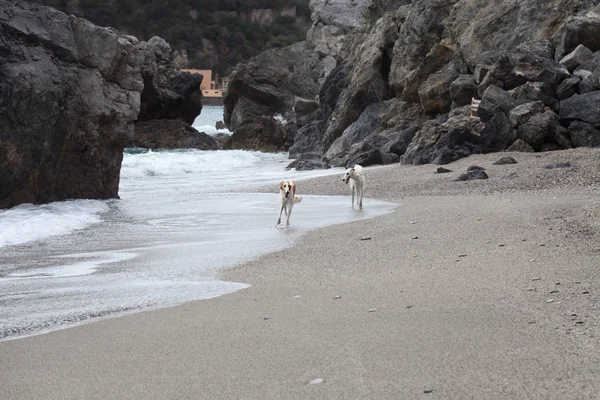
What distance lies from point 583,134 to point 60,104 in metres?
11.2

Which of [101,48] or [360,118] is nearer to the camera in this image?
[101,48]

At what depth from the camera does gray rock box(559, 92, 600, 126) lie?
55.5 feet

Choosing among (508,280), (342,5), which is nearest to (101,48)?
(508,280)

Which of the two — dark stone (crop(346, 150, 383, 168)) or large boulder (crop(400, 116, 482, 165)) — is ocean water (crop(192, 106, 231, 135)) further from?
large boulder (crop(400, 116, 482, 165))

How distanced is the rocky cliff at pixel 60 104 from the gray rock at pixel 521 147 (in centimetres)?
874

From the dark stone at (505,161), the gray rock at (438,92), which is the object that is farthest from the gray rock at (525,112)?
the gray rock at (438,92)

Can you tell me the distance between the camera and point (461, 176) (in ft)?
47.2

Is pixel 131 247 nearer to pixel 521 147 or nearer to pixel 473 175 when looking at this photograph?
pixel 473 175

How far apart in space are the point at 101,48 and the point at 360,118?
601 inches

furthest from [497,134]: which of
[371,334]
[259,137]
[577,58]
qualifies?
[259,137]

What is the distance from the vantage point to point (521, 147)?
17.6 m

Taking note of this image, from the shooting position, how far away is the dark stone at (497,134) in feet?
59.7

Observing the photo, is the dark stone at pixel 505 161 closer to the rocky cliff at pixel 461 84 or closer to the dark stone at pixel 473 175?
the dark stone at pixel 473 175

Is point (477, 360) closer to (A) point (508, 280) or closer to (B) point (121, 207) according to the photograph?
(A) point (508, 280)
